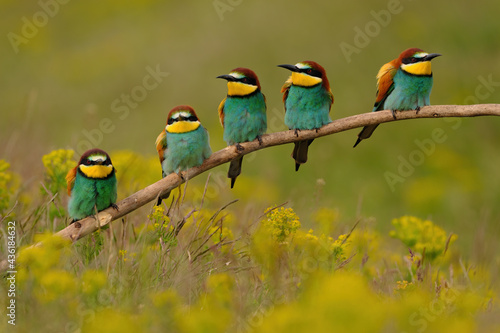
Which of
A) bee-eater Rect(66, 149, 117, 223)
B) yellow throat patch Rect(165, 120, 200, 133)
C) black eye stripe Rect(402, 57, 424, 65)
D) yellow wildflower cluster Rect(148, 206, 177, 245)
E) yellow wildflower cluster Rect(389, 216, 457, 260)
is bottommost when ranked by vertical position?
yellow wildflower cluster Rect(389, 216, 457, 260)

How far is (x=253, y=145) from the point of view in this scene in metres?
3.18

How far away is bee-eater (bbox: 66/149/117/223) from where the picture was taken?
3.23m

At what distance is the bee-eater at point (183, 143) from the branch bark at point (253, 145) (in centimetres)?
8

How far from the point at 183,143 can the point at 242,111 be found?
0.46m

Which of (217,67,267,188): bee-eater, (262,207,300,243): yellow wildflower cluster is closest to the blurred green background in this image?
(217,67,267,188): bee-eater

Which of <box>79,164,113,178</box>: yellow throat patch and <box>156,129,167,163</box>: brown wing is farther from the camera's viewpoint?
<box>156,129,167,163</box>: brown wing

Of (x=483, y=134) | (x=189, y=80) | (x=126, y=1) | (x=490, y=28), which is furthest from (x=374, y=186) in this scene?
(x=126, y=1)

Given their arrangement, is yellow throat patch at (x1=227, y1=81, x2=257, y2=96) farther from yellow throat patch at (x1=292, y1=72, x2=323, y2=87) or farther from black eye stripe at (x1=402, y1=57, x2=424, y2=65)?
black eye stripe at (x1=402, y1=57, x2=424, y2=65)

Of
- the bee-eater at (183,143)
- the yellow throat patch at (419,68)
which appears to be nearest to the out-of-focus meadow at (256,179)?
the bee-eater at (183,143)

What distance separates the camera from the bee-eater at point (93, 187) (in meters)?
3.23

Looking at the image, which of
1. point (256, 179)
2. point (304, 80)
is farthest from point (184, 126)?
point (256, 179)

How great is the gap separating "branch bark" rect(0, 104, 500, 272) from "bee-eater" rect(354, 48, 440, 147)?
30 cm

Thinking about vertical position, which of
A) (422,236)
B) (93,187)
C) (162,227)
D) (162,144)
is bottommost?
(422,236)

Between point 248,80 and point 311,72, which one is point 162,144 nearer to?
point 248,80
